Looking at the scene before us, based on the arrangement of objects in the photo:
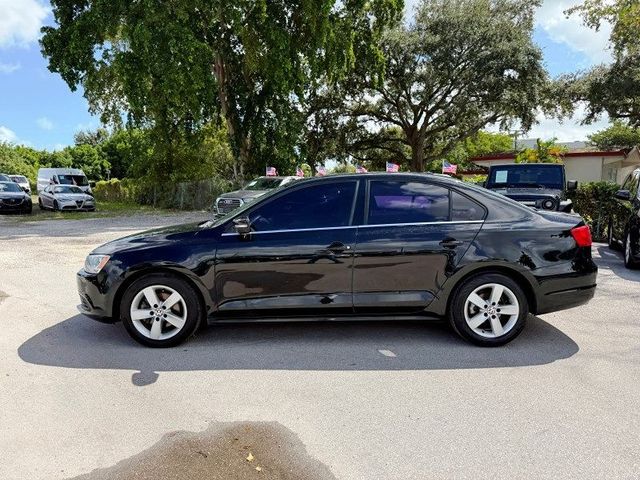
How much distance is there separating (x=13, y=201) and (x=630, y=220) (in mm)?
23191

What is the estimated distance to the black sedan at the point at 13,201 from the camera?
2202 centimetres

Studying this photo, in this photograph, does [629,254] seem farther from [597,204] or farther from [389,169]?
[389,169]

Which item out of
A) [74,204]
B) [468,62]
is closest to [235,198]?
[74,204]

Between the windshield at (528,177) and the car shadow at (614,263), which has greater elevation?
the windshield at (528,177)

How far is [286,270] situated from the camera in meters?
4.66

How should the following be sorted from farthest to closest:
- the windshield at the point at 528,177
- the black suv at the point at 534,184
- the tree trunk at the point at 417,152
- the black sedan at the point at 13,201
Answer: the tree trunk at the point at 417,152 → the black sedan at the point at 13,201 → the windshield at the point at 528,177 → the black suv at the point at 534,184

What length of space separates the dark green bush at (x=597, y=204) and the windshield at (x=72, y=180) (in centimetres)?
2750

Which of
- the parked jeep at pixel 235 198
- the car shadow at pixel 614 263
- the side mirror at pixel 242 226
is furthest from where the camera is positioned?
the parked jeep at pixel 235 198

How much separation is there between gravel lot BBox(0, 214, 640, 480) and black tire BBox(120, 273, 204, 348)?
12 centimetres

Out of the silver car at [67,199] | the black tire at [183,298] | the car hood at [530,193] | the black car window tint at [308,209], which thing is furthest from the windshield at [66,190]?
the black car window tint at [308,209]

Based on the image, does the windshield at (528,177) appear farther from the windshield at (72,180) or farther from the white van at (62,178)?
the windshield at (72,180)

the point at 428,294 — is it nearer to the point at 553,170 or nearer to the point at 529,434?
the point at 529,434

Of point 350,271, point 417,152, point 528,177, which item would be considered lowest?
point 350,271

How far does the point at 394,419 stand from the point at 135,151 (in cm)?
3050
